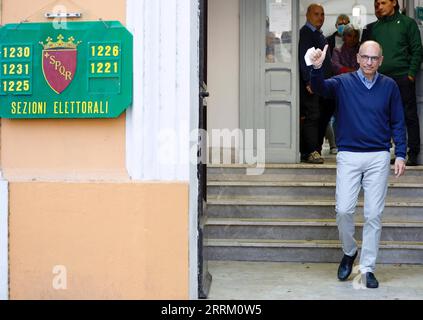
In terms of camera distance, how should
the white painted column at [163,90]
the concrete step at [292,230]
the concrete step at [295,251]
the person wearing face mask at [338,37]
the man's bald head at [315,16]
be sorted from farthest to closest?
the person wearing face mask at [338,37]
the man's bald head at [315,16]
the concrete step at [292,230]
the concrete step at [295,251]
the white painted column at [163,90]

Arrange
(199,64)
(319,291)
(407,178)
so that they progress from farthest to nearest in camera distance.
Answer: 1. (407,178)
2. (319,291)
3. (199,64)

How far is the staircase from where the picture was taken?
17.6ft

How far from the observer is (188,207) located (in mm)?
3855

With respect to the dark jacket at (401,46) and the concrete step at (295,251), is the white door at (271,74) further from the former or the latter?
the concrete step at (295,251)

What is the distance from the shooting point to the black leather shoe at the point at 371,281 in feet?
14.8

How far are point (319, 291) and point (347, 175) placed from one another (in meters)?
0.89

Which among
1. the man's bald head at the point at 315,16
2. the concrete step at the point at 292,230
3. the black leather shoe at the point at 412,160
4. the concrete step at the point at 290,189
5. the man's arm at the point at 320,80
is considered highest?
the man's bald head at the point at 315,16

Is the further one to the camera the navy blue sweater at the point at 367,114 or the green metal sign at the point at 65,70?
the navy blue sweater at the point at 367,114

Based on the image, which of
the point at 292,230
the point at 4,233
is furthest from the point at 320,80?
the point at 4,233

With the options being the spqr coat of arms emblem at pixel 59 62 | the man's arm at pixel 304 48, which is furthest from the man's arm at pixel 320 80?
the man's arm at pixel 304 48

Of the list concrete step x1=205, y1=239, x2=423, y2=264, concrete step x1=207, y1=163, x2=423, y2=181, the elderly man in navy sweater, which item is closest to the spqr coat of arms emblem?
the elderly man in navy sweater
